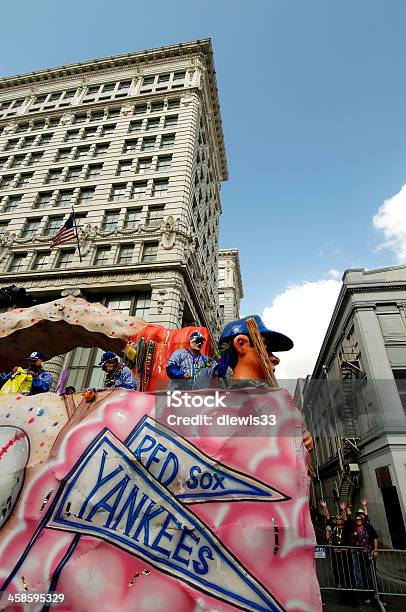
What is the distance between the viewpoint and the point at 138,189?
74.8 feet

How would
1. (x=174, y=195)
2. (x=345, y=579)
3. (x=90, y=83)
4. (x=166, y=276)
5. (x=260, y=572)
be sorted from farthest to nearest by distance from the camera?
(x=90, y=83)
(x=174, y=195)
(x=166, y=276)
(x=345, y=579)
(x=260, y=572)

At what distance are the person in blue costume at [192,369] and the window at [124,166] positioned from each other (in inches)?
877

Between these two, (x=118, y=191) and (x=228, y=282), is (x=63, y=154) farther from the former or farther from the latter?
(x=228, y=282)

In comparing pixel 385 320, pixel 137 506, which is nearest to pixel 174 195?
pixel 385 320

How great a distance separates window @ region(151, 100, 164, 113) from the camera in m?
27.2

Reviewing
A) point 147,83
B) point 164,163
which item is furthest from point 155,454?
point 147,83

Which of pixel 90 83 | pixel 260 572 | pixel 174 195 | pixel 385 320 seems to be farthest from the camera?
pixel 90 83

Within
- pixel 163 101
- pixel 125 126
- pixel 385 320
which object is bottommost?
pixel 385 320

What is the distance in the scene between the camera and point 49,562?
2621 millimetres

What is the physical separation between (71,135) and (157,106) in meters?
7.61

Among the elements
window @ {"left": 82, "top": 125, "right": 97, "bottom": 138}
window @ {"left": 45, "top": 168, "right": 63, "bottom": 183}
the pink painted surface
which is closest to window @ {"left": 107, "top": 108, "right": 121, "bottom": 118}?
window @ {"left": 82, "top": 125, "right": 97, "bottom": 138}

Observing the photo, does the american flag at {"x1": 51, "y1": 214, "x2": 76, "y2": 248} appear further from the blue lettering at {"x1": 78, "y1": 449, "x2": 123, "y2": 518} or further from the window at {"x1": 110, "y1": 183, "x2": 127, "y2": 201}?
the blue lettering at {"x1": 78, "y1": 449, "x2": 123, "y2": 518}

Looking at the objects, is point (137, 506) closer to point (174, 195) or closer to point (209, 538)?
point (209, 538)

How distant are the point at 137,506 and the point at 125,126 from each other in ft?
96.2
